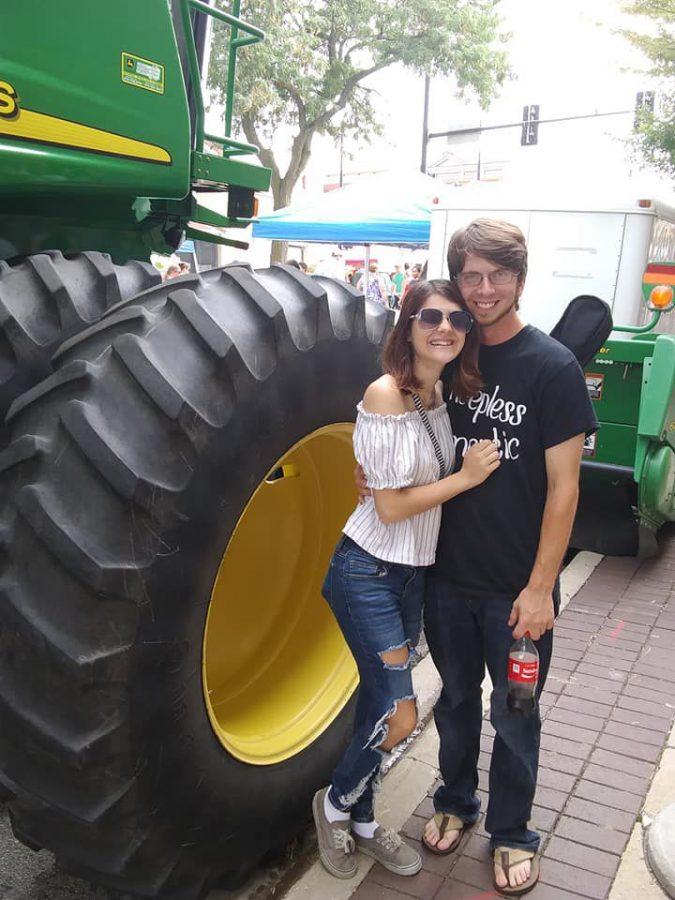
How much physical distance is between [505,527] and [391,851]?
109 centimetres

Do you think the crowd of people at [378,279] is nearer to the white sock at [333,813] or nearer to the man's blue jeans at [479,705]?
the man's blue jeans at [479,705]

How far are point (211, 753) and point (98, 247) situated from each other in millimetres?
1862

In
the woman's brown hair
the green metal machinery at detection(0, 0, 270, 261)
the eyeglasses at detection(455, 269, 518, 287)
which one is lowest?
the woman's brown hair

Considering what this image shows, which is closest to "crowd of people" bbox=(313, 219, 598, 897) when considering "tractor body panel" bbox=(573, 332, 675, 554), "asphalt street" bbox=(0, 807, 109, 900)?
"asphalt street" bbox=(0, 807, 109, 900)

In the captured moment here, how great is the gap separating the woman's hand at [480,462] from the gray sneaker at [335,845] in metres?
1.13

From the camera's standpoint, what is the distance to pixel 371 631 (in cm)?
227

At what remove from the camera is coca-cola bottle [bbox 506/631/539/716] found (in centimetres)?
223

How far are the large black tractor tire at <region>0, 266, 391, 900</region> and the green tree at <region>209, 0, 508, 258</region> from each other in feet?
49.4

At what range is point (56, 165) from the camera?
224 centimetres

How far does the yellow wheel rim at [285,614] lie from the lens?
2.62m

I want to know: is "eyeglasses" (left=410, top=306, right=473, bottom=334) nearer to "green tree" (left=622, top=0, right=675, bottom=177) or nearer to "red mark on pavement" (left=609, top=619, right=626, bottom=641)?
"red mark on pavement" (left=609, top=619, right=626, bottom=641)

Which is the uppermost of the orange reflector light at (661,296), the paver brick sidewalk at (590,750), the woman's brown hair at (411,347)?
the woman's brown hair at (411,347)

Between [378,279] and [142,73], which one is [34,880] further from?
[378,279]

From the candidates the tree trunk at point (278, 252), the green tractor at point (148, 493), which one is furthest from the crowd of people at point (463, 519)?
→ the tree trunk at point (278, 252)
